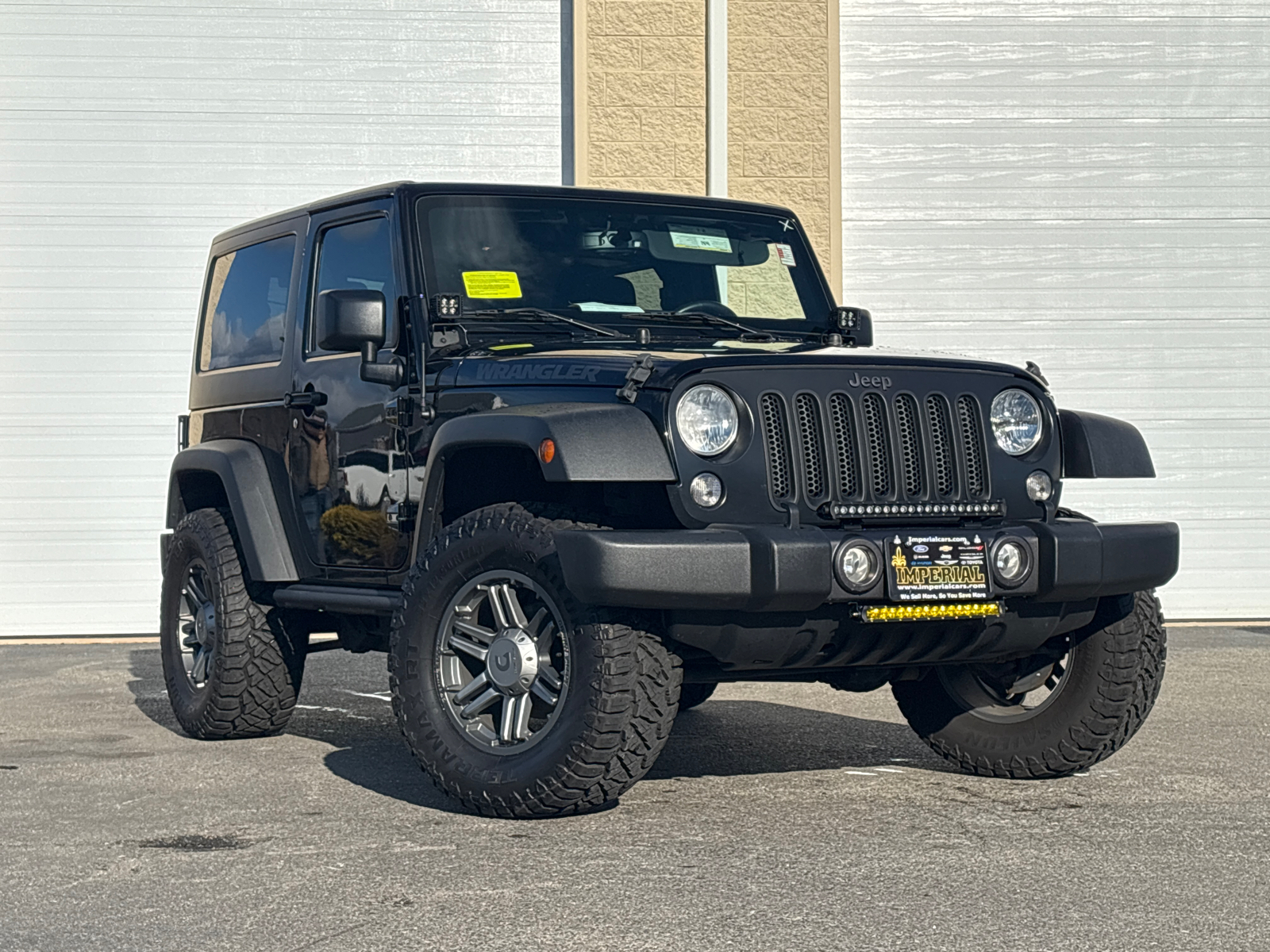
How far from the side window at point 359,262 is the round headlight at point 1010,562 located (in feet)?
7.34

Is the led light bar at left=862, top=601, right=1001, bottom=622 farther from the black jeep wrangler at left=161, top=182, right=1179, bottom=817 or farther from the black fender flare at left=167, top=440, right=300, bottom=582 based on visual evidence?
the black fender flare at left=167, top=440, right=300, bottom=582

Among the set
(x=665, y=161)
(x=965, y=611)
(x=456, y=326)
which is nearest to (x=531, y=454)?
(x=456, y=326)

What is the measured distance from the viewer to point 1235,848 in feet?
17.1

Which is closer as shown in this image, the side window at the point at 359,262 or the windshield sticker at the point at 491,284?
the windshield sticker at the point at 491,284

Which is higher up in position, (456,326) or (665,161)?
(665,161)

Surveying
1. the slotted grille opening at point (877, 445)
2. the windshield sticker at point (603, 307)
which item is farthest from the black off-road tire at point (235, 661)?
the slotted grille opening at point (877, 445)

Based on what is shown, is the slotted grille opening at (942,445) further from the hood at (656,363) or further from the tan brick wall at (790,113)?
the tan brick wall at (790,113)

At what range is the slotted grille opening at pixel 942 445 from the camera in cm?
583

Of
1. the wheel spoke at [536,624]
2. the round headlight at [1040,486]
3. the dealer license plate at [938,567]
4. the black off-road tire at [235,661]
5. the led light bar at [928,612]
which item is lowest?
the black off-road tire at [235,661]

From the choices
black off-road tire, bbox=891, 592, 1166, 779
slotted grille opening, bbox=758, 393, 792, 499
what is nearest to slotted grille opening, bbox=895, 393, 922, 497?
slotted grille opening, bbox=758, 393, 792, 499

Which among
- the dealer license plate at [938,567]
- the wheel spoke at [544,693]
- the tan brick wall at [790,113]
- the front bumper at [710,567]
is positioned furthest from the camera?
the tan brick wall at [790,113]

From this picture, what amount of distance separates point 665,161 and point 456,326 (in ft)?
23.9

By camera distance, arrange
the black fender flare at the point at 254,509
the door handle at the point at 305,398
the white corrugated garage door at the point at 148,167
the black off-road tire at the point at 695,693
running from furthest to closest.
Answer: the white corrugated garage door at the point at 148,167, the black off-road tire at the point at 695,693, the black fender flare at the point at 254,509, the door handle at the point at 305,398

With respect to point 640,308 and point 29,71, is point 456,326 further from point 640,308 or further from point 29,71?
point 29,71
